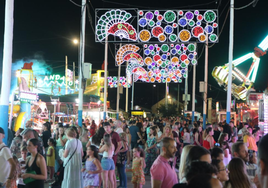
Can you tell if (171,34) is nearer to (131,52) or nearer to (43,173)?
(131,52)

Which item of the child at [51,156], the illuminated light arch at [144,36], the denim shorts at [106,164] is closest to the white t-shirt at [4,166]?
the denim shorts at [106,164]

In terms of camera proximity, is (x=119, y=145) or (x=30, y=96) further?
(x=30, y=96)

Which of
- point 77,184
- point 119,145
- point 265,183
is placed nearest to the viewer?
point 265,183

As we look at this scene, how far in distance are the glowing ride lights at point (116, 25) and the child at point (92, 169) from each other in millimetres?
13444

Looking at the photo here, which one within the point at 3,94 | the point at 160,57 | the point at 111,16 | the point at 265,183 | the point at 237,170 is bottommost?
the point at 237,170

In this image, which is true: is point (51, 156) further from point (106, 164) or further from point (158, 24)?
point (158, 24)

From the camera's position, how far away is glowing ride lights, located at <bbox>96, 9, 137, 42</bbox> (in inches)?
778

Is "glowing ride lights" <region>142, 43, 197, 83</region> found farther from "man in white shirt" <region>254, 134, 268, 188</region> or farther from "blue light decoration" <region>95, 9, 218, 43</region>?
"man in white shirt" <region>254, 134, 268, 188</region>

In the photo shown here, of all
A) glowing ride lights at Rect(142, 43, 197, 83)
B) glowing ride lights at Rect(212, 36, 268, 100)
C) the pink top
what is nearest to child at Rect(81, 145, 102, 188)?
the pink top

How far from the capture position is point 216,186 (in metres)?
2.93

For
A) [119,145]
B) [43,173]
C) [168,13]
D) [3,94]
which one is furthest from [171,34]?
[43,173]

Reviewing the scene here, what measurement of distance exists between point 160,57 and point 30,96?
40.0 ft

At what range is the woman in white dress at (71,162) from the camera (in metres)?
7.31

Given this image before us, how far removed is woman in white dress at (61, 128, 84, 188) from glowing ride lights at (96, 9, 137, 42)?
44.0 ft
